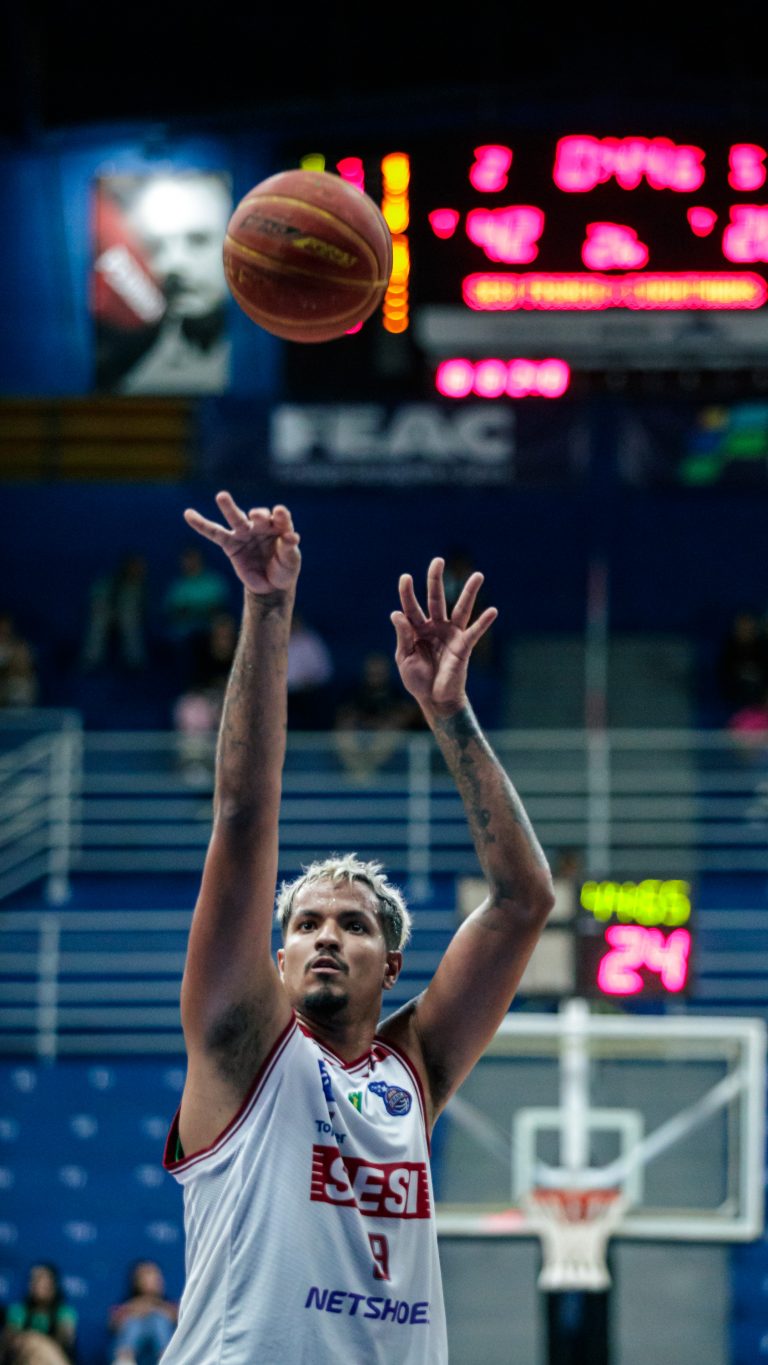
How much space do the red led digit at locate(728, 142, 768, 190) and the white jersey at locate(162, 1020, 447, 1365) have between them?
28.1 ft

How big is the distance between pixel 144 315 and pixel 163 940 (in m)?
6.73

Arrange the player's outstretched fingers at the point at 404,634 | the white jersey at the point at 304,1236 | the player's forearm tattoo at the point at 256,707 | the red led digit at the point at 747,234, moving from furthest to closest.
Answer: the red led digit at the point at 747,234
the player's outstretched fingers at the point at 404,634
the player's forearm tattoo at the point at 256,707
the white jersey at the point at 304,1236

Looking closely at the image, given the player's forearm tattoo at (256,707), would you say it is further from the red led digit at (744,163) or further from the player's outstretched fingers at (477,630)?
the red led digit at (744,163)

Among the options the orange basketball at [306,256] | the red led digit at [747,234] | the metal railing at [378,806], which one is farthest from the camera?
the metal railing at [378,806]

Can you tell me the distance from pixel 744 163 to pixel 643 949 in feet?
15.2

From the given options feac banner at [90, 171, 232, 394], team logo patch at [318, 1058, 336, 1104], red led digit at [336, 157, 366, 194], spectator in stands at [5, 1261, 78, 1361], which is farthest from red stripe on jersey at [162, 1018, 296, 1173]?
feac banner at [90, 171, 232, 394]

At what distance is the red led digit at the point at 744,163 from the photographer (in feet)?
35.6

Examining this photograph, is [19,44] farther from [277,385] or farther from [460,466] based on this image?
[460,466]

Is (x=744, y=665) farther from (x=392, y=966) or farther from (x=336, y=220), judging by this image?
(x=392, y=966)

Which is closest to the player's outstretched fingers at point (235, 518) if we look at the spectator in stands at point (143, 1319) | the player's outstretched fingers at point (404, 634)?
the player's outstretched fingers at point (404, 634)

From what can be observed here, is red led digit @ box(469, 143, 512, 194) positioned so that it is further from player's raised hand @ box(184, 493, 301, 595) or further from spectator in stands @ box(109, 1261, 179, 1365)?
player's raised hand @ box(184, 493, 301, 595)

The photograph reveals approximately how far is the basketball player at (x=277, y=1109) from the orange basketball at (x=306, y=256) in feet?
4.97

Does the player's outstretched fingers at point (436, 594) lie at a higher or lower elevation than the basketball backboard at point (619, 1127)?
higher

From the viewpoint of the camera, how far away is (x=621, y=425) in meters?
16.6
